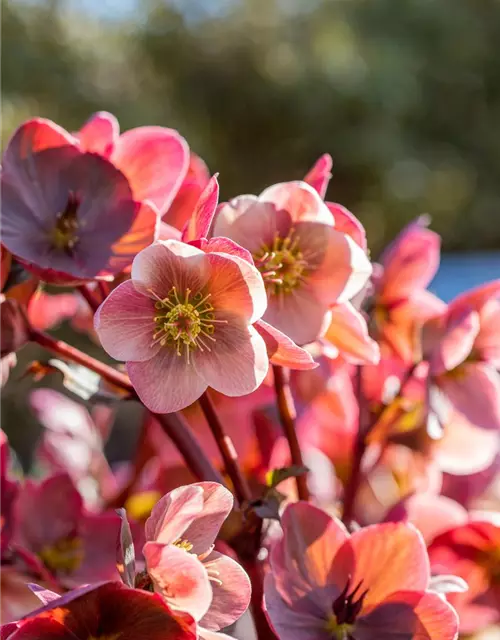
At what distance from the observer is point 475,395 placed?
390 mm

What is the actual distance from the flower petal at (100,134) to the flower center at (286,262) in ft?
0.29

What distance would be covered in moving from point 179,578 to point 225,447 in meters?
0.09

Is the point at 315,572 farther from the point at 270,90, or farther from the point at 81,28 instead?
the point at 270,90

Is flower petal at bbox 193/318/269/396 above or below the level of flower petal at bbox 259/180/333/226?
below

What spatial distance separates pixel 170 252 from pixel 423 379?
7.6 inches

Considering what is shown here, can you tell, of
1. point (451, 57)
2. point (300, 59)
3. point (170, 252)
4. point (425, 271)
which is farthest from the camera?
point (451, 57)

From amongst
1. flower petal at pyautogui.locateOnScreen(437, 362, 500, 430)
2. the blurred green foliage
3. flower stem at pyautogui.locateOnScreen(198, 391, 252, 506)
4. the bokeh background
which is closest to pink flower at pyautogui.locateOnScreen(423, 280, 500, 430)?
flower petal at pyautogui.locateOnScreen(437, 362, 500, 430)

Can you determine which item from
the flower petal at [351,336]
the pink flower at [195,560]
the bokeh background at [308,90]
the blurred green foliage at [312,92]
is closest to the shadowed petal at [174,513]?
the pink flower at [195,560]

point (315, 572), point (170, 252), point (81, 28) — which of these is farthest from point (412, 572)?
point (81, 28)

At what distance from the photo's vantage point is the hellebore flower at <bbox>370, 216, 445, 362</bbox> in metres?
0.38

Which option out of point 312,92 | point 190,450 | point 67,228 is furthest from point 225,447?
point 312,92

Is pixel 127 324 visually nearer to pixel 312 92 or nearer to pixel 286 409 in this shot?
pixel 286 409

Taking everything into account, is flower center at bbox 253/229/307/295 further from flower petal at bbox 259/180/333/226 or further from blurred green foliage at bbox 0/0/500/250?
blurred green foliage at bbox 0/0/500/250

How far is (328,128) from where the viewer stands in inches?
158
